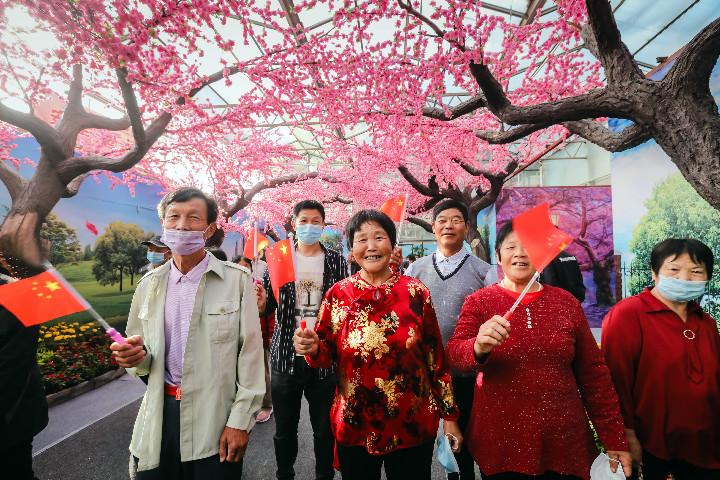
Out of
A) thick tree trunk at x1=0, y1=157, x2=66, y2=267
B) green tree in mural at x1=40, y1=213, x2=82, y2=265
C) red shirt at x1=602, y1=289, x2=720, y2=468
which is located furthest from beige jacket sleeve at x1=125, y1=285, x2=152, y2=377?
green tree in mural at x1=40, y1=213, x2=82, y2=265

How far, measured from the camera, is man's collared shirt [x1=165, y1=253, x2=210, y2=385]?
1757 mm

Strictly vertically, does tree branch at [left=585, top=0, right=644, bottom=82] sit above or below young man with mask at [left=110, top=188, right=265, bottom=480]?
above

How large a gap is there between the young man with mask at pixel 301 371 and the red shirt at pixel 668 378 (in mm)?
1876

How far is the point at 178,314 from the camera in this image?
5.90 ft

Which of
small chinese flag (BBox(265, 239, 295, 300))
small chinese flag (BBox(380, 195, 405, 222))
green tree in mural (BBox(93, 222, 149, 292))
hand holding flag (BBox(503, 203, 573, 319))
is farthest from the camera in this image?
green tree in mural (BBox(93, 222, 149, 292))

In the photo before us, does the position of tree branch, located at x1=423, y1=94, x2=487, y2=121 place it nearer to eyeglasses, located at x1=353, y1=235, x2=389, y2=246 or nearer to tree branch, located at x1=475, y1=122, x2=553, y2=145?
tree branch, located at x1=475, y1=122, x2=553, y2=145

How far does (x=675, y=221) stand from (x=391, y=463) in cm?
573

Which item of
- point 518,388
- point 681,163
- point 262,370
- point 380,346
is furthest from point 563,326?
point 681,163

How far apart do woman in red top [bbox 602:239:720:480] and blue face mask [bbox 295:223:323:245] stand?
2.08 m

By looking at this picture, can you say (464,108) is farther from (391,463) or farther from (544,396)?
(391,463)

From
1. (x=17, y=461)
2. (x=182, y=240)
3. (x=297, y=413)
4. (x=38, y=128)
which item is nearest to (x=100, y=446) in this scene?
(x=17, y=461)

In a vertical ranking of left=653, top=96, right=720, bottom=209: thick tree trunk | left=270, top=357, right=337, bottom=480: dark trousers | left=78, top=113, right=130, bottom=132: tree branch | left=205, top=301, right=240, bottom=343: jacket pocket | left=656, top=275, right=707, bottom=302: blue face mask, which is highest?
left=78, top=113, right=130, bottom=132: tree branch

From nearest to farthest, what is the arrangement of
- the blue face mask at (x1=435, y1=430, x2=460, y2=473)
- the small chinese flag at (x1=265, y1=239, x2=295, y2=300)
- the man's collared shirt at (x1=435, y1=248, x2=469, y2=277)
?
the blue face mask at (x1=435, y1=430, x2=460, y2=473) → the small chinese flag at (x1=265, y1=239, x2=295, y2=300) → the man's collared shirt at (x1=435, y1=248, x2=469, y2=277)

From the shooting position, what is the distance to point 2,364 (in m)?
1.86
